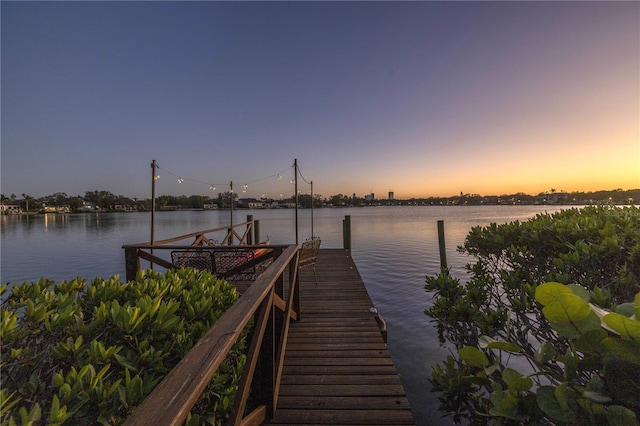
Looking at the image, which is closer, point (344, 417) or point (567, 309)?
point (567, 309)

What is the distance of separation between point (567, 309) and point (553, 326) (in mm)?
70

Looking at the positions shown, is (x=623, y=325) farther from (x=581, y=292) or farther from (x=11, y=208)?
(x=11, y=208)

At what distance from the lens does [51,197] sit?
353 ft

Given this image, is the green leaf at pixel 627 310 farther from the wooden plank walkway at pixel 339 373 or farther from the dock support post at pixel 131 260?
the dock support post at pixel 131 260

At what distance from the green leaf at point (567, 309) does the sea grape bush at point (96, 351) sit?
60.9 inches

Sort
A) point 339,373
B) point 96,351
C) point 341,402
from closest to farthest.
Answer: point 96,351 < point 341,402 < point 339,373

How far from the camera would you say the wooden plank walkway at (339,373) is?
2.46m

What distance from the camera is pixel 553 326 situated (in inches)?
32.9

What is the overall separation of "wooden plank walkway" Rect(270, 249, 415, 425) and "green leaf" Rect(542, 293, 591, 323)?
2.16 meters

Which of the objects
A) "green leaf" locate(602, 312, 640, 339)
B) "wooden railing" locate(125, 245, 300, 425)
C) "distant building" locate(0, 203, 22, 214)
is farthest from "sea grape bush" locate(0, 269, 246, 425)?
"distant building" locate(0, 203, 22, 214)

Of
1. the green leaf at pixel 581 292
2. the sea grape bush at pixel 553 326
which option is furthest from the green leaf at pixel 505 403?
the green leaf at pixel 581 292

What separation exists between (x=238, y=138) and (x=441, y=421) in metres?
23.7

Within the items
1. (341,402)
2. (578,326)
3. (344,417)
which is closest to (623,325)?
(578,326)

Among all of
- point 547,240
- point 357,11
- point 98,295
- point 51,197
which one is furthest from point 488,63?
point 51,197
